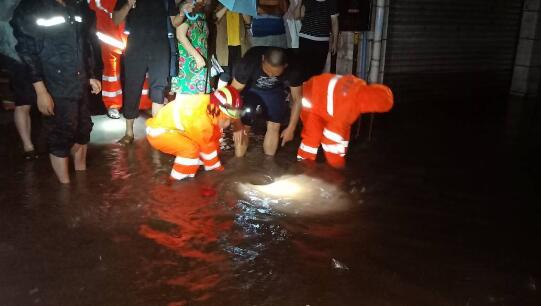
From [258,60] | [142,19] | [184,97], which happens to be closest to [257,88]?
[258,60]

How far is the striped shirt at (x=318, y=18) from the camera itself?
6.92m

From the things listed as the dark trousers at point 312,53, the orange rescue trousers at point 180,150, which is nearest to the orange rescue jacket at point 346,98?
the orange rescue trousers at point 180,150

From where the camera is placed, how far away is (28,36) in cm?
417

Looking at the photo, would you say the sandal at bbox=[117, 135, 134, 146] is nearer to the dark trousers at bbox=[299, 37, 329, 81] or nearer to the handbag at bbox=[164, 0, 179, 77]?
the handbag at bbox=[164, 0, 179, 77]

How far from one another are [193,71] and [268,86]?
85cm

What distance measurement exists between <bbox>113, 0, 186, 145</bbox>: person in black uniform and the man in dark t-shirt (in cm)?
87

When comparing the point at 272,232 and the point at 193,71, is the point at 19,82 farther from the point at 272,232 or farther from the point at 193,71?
the point at 272,232

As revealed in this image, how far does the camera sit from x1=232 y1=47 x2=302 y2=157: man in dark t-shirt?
5.23 metres

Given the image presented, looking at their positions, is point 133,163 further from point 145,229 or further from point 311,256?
point 311,256

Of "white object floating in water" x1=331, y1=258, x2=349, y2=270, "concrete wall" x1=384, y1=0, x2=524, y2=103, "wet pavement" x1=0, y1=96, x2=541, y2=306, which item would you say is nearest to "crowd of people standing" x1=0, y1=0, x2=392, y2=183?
"wet pavement" x1=0, y1=96, x2=541, y2=306

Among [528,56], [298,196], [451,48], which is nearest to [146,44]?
[298,196]

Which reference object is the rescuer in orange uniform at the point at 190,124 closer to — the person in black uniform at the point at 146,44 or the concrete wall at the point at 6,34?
the person in black uniform at the point at 146,44

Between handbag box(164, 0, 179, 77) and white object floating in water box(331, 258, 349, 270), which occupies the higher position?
handbag box(164, 0, 179, 77)

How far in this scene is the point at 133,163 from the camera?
543 centimetres
